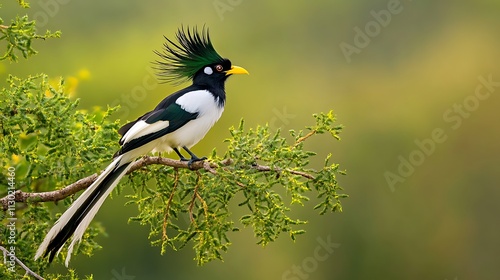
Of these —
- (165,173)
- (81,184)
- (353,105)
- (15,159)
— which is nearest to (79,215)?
(81,184)

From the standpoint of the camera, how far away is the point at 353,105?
917 inches

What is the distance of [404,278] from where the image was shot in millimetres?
20406

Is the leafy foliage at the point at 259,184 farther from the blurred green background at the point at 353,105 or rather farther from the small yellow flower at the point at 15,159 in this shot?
the blurred green background at the point at 353,105

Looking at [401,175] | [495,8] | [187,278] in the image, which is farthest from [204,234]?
[495,8]

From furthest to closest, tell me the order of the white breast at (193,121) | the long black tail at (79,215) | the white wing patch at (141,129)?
the white breast at (193,121)
the white wing patch at (141,129)
the long black tail at (79,215)

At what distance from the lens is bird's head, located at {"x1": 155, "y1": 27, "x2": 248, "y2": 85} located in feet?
15.9

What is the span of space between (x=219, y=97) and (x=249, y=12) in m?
21.3

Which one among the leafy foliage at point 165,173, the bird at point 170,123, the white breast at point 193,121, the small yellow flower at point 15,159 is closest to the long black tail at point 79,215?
the bird at point 170,123

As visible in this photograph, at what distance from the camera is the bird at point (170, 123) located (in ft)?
13.3

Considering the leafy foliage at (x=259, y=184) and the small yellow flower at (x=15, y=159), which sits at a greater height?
the small yellow flower at (x=15, y=159)

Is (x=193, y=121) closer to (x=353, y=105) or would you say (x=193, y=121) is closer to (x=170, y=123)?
(x=170, y=123)

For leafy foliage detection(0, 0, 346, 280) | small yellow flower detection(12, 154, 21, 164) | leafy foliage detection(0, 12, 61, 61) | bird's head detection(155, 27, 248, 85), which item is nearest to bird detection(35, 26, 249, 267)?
bird's head detection(155, 27, 248, 85)

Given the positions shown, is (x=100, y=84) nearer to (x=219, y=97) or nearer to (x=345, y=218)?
(x=345, y=218)

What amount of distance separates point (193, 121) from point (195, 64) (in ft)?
1.34
